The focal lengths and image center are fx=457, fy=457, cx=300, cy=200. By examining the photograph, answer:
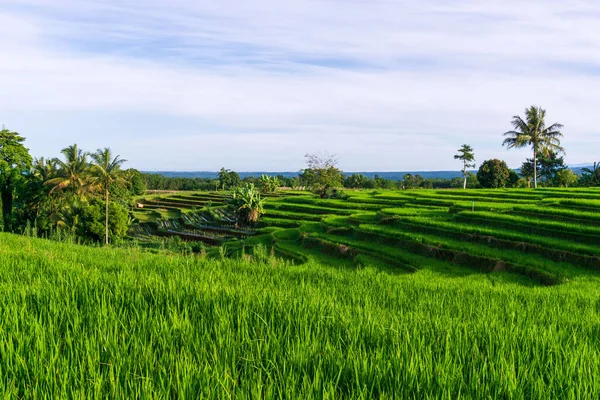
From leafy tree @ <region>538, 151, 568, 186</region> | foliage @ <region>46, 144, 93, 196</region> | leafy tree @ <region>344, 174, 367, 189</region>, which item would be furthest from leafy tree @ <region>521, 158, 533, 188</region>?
foliage @ <region>46, 144, 93, 196</region>

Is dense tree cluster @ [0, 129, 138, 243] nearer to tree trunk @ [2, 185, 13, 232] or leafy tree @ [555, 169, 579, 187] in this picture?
tree trunk @ [2, 185, 13, 232]

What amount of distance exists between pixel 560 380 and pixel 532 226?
2124 centimetres

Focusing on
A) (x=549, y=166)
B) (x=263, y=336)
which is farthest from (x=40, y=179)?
(x=549, y=166)

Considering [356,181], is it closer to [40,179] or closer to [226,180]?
[226,180]

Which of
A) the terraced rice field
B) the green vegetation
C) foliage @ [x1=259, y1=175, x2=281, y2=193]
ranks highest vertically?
foliage @ [x1=259, y1=175, x2=281, y2=193]

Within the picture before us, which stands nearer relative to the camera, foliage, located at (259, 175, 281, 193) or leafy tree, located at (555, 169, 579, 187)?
leafy tree, located at (555, 169, 579, 187)

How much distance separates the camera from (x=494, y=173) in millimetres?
64062

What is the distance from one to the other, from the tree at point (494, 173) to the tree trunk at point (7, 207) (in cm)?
5863

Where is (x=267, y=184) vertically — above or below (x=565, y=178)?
below

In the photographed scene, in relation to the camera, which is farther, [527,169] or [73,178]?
[527,169]

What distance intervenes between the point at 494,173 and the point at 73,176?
53034 mm

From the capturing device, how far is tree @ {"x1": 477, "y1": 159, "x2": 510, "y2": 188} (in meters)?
63.9

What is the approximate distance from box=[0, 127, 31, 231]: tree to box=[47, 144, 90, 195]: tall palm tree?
2934 millimetres

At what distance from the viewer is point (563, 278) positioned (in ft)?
51.8
